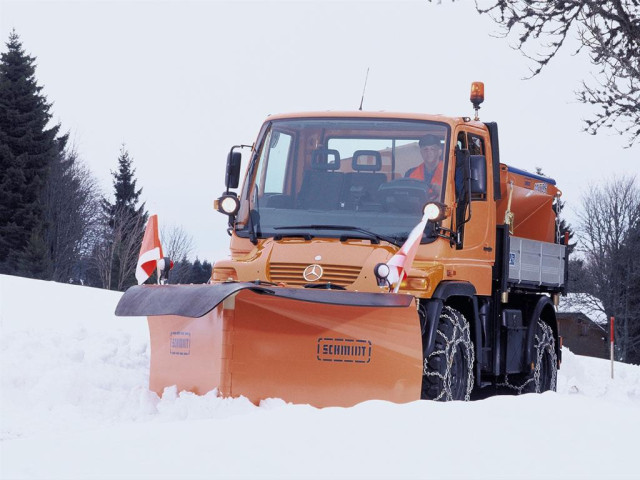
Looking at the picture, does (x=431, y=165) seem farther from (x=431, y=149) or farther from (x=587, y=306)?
(x=587, y=306)

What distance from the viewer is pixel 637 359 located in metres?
60.1

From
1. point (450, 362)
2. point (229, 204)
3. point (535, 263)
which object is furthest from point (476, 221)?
point (535, 263)

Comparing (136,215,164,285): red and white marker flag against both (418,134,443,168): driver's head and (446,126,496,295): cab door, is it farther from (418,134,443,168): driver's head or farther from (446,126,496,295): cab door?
(446,126,496,295): cab door

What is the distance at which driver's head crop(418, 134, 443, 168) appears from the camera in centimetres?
928

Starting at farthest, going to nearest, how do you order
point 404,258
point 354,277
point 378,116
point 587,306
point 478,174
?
point 587,306 → point 378,116 → point 478,174 → point 354,277 → point 404,258

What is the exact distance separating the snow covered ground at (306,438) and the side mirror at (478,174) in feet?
7.82

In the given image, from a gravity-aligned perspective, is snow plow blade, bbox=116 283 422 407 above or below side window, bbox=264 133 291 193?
below

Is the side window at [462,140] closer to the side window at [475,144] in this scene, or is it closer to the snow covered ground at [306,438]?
the side window at [475,144]

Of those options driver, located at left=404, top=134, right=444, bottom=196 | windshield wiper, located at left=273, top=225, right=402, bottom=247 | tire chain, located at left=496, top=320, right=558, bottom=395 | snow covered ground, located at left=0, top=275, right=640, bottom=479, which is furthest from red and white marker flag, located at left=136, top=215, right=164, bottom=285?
tire chain, located at left=496, top=320, right=558, bottom=395

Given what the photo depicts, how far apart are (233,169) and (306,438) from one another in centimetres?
469

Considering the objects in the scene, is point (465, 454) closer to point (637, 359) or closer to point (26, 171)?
point (26, 171)

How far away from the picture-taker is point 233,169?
958 cm

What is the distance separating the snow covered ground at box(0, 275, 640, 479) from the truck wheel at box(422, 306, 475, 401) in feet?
4.62

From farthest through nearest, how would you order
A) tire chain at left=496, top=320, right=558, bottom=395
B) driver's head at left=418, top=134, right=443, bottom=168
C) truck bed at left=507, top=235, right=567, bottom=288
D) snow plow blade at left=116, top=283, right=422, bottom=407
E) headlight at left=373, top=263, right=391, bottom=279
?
tire chain at left=496, top=320, right=558, bottom=395 → truck bed at left=507, top=235, right=567, bottom=288 → driver's head at left=418, top=134, right=443, bottom=168 → headlight at left=373, top=263, right=391, bottom=279 → snow plow blade at left=116, top=283, right=422, bottom=407
